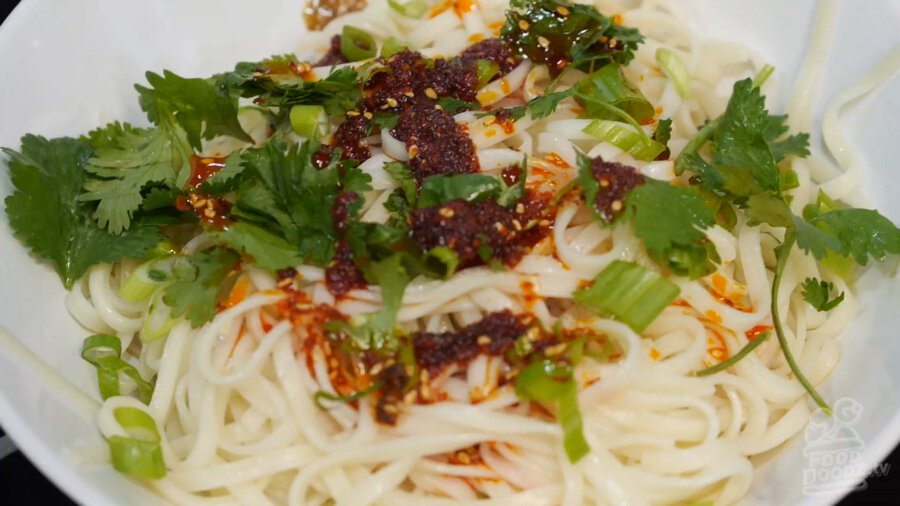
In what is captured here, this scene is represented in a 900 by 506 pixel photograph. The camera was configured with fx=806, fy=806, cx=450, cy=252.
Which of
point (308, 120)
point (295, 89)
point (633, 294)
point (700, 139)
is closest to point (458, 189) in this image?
point (633, 294)

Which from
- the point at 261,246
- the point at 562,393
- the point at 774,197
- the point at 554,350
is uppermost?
the point at 261,246

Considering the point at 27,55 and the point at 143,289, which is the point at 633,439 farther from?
the point at 27,55

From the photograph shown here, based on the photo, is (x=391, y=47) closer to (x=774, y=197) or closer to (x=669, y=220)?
(x=669, y=220)

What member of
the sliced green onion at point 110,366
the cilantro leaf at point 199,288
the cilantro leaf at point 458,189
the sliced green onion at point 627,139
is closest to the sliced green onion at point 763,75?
the sliced green onion at point 627,139

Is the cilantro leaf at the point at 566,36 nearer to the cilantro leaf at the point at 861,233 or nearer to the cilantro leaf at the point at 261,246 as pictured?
the cilantro leaf at the point at 861,233

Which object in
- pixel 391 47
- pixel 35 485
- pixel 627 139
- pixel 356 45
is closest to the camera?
pixel 627 139

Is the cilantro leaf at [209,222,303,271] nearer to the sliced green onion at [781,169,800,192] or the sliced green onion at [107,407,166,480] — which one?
the sliced green onion at [107,407,166,480]
